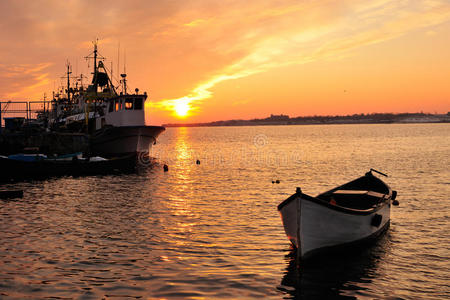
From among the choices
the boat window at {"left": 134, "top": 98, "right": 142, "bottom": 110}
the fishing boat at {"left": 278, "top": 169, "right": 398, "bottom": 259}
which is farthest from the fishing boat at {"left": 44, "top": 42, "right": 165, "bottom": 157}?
Result: the fishing boat at {"left": 278, "top": 169, "right": 398, "bottom": 259}

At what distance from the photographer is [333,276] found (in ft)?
37.5

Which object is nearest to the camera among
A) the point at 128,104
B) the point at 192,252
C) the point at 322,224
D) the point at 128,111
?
the point at 322,224

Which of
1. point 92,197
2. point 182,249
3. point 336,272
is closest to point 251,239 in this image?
point 182,249

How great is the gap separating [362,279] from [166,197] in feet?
56.8

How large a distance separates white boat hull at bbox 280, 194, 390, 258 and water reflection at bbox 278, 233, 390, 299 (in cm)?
51

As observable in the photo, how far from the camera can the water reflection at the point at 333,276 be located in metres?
10.3

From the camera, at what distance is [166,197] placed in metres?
26.5

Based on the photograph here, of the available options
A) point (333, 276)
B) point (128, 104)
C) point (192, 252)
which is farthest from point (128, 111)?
point (333, 276)

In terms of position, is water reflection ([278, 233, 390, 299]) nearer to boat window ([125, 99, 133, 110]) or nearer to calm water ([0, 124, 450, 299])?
calm water ([0, 124, 450, 299])

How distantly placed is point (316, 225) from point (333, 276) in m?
1.57

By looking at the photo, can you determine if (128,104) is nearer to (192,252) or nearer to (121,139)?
(121,139)

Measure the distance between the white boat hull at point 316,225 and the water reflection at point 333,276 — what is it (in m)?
0.51

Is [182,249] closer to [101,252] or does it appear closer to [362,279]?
[101,252]

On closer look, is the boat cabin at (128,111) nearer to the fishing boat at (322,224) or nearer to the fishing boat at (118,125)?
the fishing boat at (118,125)
